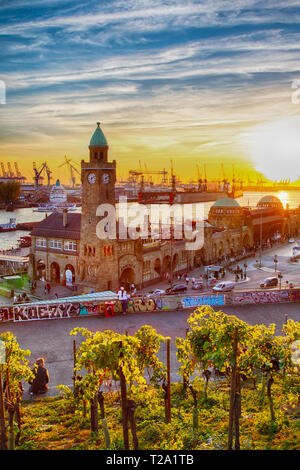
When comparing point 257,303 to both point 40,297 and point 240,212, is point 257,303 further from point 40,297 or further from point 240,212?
point 240,212

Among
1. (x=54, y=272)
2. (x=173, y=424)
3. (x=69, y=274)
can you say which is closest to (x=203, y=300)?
(x=173, y=424)

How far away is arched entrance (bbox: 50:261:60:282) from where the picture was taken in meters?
45.8

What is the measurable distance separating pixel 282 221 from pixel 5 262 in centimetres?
5713

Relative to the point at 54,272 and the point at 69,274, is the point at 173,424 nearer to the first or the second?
the point at 69,274

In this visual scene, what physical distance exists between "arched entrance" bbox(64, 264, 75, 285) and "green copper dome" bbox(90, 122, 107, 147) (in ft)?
41.3

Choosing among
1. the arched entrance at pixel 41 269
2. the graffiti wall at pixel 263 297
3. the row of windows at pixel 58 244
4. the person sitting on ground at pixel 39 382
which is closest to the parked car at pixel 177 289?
the graffiti wall at pixel 263 297

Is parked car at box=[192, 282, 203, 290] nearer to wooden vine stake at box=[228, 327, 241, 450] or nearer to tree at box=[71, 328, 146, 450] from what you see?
wooden vine stake at box=[228, 327, 241, 450]

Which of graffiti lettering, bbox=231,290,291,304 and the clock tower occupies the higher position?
the clock tower

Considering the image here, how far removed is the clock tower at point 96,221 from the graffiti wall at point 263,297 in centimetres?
1381

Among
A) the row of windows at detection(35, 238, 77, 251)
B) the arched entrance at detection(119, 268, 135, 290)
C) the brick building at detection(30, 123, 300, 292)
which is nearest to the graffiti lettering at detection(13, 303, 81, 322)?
the brick building at detection(30, 123, 300, 292)

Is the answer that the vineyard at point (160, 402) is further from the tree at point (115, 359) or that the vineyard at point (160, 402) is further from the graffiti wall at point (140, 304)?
the graffiti wall at point (140, 304)

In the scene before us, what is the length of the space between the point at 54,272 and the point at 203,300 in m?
20.5
